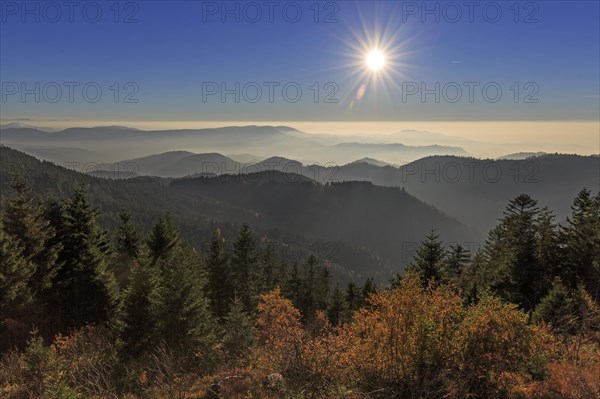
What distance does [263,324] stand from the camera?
31.7 metres

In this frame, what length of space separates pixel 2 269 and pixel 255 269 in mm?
33384

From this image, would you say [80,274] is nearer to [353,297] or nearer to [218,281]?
[218,281]

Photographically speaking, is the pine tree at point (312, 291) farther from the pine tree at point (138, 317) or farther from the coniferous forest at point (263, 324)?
the pine tree at point (138, 317)

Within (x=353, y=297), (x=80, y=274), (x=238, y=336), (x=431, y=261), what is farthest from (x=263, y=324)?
(x=353, y=297)

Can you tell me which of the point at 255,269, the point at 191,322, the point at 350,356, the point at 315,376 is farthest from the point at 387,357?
the point at 255,269

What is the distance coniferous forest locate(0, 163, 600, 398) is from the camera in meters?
14.3

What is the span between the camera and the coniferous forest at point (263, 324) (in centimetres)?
1427

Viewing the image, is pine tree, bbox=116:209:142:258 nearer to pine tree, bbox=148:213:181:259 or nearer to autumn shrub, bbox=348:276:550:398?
pine tree, bbox=148:213:181:259

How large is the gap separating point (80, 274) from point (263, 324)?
1585cm

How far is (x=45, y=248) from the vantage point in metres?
29.0

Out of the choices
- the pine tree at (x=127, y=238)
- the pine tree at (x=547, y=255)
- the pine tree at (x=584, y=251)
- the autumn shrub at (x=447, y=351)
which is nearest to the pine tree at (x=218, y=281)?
the pine tree at (x=127, y=238)

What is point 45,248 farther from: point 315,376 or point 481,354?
point 481,354

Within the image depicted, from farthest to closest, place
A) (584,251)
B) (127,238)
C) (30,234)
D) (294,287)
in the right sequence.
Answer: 1. (294,287)
2. (127,238)
3. (584,251)
4. (30,234)

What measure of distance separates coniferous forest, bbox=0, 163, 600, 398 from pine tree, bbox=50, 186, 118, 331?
0.11 meters
